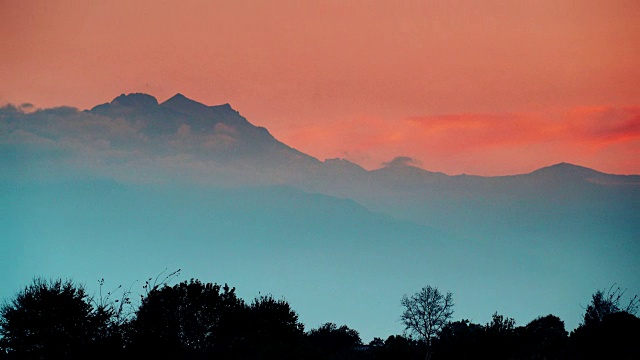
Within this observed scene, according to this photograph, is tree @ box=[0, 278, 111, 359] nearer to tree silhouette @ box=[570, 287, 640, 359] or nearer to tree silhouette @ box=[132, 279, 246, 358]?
tree silhouette @ box=[132, 279, 246, 358]

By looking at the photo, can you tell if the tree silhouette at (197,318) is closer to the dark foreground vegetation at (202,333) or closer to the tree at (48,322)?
the dark foreground vegetation at (202,333)

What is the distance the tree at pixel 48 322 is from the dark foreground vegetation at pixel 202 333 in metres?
0.08

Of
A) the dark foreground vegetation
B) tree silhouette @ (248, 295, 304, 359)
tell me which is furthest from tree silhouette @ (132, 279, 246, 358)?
tree silhouette @ (248, 295, 304, 359)

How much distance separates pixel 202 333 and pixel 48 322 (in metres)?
15.8

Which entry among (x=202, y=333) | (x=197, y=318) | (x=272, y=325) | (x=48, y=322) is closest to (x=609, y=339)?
(x=272, y=325)

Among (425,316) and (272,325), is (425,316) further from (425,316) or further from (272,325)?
(272,325)

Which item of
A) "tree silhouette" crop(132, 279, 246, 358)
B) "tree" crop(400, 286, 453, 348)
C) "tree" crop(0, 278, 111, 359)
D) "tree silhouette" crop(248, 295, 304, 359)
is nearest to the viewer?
"tree" crop(0, 278, 111, 359)

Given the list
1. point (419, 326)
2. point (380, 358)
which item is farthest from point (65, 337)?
point (419, 326)

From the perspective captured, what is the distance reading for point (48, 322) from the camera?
72000mm

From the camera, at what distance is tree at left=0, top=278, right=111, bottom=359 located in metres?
69.1

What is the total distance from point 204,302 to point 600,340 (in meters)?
39.9

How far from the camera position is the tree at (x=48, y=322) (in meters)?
69.1

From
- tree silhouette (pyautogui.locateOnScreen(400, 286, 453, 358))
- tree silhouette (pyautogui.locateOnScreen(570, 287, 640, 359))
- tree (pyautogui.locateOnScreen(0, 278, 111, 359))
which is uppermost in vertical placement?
tree silhouette (pyautogui.locateOnScreen(400, 286, 453, 358))

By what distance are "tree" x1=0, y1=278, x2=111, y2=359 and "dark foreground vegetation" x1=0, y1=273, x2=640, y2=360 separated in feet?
0.28
